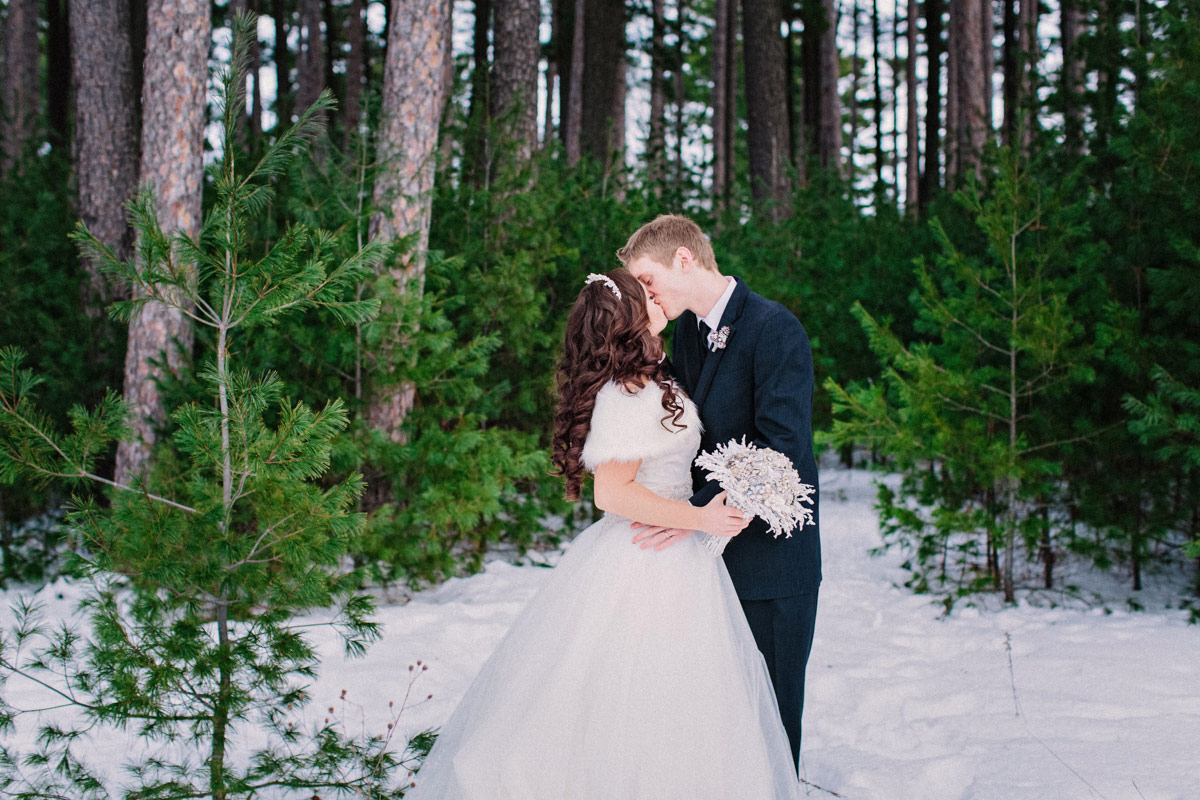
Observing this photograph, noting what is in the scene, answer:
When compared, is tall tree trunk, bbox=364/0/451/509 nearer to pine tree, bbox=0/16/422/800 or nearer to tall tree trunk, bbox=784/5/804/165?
pine tree, bbox=0/16/422/800

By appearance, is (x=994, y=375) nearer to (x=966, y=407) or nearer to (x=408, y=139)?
(x=966, y=407)

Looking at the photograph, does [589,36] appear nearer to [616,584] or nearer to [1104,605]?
[1104,605]

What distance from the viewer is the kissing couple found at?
7.72 feet

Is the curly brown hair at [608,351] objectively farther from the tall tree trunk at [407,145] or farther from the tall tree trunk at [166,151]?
the tall tree trunk at [166,151]

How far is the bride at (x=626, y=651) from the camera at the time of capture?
234 centimetres

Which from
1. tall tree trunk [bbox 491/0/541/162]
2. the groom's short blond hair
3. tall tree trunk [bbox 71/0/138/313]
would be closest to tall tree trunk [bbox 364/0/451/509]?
tall tree trunk [bbox 491/0/541/162]

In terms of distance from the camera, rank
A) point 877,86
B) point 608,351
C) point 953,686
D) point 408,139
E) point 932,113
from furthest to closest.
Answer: point 877,86
point 932,113
point 408,139
point 953,686
point 608,351

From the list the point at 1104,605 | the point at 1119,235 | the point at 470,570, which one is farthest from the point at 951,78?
the point at 470,570

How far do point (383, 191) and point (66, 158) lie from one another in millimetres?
6705

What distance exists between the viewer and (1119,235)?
564 centimetres

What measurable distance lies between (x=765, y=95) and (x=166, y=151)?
9.80m

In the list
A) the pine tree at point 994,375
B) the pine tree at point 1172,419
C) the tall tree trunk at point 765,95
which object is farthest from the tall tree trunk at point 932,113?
the pine tree at point 1172,419

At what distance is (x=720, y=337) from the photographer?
262cm

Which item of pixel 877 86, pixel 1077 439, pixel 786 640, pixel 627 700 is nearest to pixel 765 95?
pixel 1077 439
